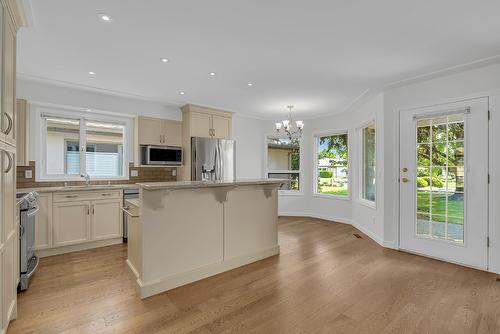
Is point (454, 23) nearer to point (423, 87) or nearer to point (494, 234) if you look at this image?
point (423, 87)

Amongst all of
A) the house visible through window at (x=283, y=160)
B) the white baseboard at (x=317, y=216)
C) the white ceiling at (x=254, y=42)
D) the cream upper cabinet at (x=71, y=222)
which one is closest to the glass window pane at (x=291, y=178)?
the house visible through window at (x=283, y=160)

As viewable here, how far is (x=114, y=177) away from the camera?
443 centimetres

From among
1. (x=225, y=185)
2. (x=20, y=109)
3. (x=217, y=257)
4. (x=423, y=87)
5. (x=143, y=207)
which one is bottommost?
(x=217, y=257)

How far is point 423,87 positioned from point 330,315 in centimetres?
324

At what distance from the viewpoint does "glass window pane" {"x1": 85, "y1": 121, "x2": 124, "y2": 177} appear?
4.30 metres

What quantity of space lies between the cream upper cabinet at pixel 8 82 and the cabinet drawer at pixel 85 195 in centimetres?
Answer: 181

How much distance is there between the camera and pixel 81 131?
421cm

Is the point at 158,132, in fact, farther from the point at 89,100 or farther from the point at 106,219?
the point at 106,219

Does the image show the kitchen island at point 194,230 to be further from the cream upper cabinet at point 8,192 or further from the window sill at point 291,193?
the window sill at point 291,193

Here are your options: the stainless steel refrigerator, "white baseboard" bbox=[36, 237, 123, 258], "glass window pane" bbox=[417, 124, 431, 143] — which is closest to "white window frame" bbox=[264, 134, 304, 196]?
the stainless steel refrigerator

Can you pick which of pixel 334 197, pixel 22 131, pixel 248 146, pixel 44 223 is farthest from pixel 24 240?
pixel 334 197

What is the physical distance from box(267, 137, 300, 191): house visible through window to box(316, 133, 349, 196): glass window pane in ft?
1.86

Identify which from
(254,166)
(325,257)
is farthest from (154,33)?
(254,166)

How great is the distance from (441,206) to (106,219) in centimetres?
482
